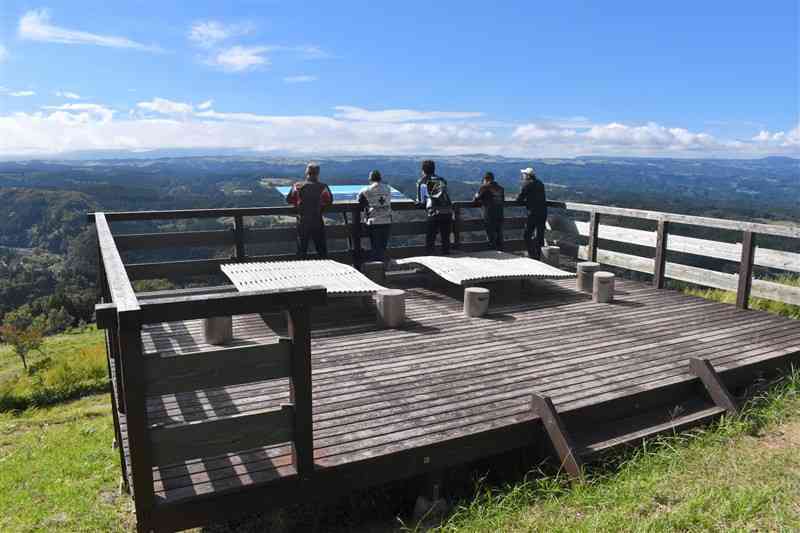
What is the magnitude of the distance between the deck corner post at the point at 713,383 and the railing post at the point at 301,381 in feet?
11.1

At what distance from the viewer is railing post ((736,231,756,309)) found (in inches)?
289

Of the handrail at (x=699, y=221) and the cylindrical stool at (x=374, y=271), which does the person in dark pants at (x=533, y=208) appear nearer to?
the handrail at (x=699, y=221)

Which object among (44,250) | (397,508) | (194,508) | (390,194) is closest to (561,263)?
(390,194)

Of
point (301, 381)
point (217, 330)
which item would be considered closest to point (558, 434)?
point (301, 381)

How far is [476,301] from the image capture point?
6949 mm

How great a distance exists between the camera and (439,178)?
31.0 ft

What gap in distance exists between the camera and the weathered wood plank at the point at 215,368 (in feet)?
10.1

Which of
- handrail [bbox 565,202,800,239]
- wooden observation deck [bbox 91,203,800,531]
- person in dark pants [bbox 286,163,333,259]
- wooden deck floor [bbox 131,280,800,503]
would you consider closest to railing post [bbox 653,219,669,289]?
wooden observation deck [bbox 91,203,800,531]

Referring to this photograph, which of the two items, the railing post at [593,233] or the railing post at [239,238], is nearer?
the railing post at [239,238]

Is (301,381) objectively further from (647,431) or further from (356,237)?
(356,237)

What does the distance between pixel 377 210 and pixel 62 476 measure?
5186 millimetres

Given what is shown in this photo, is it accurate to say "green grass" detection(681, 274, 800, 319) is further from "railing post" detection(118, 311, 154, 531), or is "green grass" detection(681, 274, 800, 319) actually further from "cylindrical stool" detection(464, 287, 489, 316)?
"railing post" detection(118, 311, 154, 531)

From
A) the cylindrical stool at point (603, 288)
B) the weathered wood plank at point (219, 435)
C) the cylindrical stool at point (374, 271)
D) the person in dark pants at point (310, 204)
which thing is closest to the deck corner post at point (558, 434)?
the weathered wood plank at point (219, 435)

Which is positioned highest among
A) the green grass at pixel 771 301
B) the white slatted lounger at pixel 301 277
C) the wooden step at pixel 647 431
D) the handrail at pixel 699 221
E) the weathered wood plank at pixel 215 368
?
the handrail at pixel 699 221
